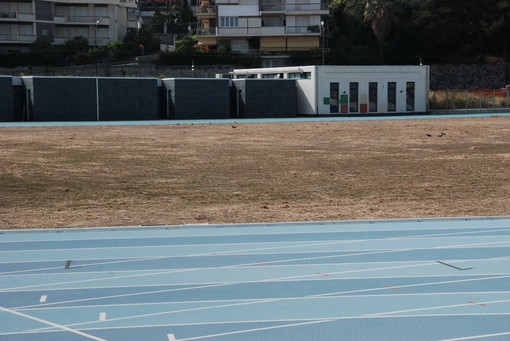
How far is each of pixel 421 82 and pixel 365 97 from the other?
161 inches

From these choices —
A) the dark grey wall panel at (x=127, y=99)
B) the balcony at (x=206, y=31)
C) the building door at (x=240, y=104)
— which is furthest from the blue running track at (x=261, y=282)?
the balcony at (x=206, y=31)

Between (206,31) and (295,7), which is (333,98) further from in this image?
(206,31)

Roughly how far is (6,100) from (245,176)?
2605 centimetres

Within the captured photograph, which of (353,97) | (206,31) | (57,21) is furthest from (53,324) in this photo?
(57,21)

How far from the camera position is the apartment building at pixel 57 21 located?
65688 mm

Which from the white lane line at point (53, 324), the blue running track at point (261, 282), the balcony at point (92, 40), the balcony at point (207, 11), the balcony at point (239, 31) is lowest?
the blue running track at point (261, 282)

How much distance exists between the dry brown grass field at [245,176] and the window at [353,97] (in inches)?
595

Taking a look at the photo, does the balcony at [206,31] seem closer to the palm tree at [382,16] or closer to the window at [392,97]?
the palm tree at [382,16]

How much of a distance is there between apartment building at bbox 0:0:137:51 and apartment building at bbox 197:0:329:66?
9049mm

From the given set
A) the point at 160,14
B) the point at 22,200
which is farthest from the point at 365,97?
the point at 160,14

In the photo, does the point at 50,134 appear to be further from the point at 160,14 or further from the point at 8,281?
the point at 160,14

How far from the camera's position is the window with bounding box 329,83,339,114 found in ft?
155

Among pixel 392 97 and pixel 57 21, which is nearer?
pixel 392 97

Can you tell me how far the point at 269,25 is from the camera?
68.8 m
